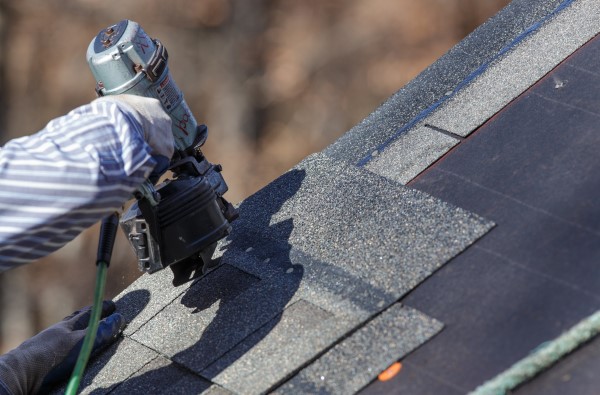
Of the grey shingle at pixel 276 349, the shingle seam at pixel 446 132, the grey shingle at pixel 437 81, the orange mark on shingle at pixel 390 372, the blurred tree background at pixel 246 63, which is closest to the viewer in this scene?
the orange mark on shingle at pixel 390 372

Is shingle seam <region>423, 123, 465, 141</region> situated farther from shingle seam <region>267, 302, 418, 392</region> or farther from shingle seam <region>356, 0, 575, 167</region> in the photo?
shingle seam <region>267, 302, 418, 392</region>

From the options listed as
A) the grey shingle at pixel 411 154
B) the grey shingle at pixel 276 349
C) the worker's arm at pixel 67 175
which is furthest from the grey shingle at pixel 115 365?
the grey shingle at pixel 411 154

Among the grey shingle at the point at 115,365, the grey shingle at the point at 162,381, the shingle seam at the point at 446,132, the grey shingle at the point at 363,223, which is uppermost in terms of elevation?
the shingle seam at the point at 446,132

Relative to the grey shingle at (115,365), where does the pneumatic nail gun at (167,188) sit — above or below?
above

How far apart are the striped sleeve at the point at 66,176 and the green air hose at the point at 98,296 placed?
185 mm

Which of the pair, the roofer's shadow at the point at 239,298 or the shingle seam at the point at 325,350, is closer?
the shingle seam at the point at 325,350

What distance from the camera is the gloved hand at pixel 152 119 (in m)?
3.30

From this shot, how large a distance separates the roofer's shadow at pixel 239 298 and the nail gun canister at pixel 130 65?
1.59ft

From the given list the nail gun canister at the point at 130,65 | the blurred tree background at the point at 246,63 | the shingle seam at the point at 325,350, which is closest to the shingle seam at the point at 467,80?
the nail gun canister at the point at 130,65

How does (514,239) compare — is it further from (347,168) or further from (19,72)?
(19,72)

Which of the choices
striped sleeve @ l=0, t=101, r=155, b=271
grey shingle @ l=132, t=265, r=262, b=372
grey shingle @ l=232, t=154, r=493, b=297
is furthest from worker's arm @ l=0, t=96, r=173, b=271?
grey shingle @ l=232, t=154, r=493, b=297

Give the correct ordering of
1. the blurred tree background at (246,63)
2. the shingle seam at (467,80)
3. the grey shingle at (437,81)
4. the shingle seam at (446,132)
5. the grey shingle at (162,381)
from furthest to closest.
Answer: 1. the blurred tree background at (246,63)
2. the grey shingle at (437,81)
3. the shingle seam at (467,80)
4. the shingle seam at (446,132)
5. the grey shingle at (162,381)

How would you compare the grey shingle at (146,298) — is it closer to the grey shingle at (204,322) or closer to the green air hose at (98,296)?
the grey shingle at (204,322)

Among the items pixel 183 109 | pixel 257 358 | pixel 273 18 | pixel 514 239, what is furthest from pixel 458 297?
pixel 273 18
